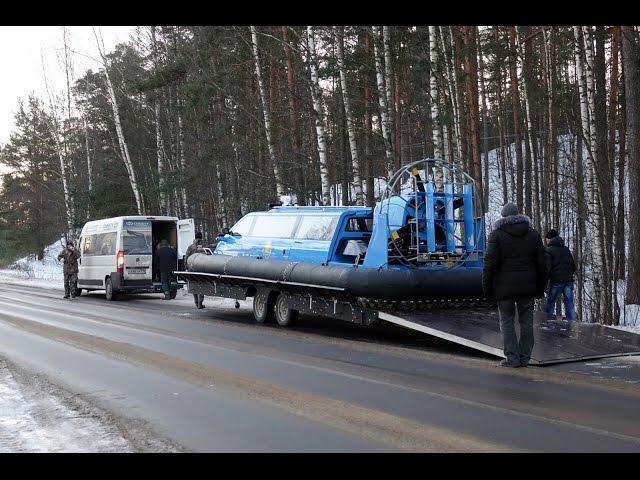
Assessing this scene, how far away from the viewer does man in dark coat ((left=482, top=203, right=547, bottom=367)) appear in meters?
9.30

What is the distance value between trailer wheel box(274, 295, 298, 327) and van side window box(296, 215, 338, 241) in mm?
1370

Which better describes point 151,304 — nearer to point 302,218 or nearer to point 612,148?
point 302,218

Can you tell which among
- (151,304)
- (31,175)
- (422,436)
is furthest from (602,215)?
(31,175)

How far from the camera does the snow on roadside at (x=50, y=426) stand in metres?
6.03

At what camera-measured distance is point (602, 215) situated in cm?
1442

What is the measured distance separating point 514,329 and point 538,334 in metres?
1.56

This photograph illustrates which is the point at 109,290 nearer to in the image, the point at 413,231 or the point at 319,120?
the point at 319,120

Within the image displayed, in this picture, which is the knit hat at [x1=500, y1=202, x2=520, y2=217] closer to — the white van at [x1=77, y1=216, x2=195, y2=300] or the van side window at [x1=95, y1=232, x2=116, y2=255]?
the white van at [x1=77, y1=216, x2=195, y2=300]

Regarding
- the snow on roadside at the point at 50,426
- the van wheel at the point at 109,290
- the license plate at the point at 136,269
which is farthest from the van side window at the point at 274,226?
the van wheel at the point at 109,290
